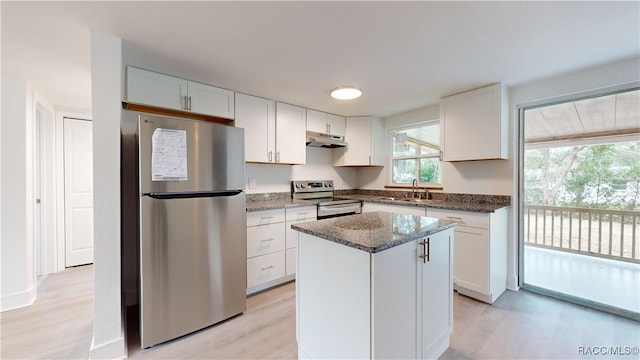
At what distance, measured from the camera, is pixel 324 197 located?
3.95m

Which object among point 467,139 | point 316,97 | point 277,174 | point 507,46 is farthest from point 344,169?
point 507,46

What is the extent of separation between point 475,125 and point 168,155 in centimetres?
294

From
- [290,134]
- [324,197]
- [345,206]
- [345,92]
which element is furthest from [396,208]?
[290,134]

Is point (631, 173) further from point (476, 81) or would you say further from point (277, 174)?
point (277, 174)

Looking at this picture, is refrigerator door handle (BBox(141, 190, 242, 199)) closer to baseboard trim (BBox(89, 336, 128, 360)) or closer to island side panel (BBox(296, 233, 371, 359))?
island side panel (BBox(296, 233, 371, 359))

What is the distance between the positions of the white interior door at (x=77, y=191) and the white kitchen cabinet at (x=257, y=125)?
2.30 meters

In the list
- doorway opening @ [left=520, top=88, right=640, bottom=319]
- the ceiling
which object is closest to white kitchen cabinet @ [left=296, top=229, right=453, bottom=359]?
the ceiling

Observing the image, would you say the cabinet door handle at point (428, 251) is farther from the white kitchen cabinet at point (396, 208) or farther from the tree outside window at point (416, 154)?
the tree outside window at point (416, 154)

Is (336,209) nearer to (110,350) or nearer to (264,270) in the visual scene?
(264,270)

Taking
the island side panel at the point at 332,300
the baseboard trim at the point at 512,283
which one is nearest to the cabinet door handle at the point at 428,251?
the island side panel at the point at 332,300

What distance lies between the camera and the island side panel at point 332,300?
1.27 meters

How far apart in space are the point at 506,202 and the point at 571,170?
1.07 m

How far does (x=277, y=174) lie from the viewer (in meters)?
3.52

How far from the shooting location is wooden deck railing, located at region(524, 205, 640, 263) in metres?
3.03
